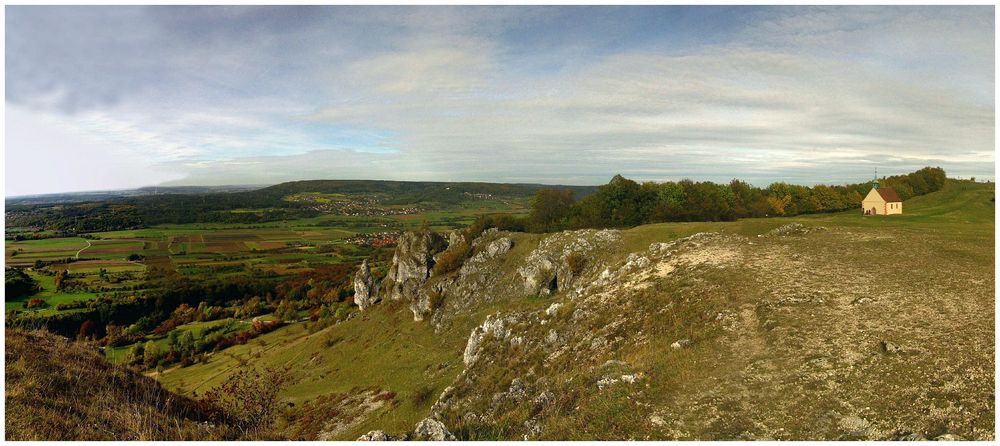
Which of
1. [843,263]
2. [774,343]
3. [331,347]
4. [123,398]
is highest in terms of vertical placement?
[843,263]

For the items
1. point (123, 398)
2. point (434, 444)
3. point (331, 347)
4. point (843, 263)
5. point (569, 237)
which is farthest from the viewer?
point (331, 347)

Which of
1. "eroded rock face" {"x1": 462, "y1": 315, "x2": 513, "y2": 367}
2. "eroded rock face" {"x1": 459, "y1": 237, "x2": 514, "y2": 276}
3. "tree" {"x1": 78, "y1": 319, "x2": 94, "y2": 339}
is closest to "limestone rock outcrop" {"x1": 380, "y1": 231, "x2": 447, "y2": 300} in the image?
"eroded rock face" {"x1": 459, "y1": 237, "x2": 514, "y2": 276}

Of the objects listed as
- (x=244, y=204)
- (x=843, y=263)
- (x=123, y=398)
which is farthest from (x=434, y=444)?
(x=244, y=204)

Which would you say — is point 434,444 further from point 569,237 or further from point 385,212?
point 385,212

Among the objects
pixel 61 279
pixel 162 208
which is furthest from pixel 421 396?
pixel 162 208

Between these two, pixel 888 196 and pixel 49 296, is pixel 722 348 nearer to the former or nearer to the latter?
pixel 888 196

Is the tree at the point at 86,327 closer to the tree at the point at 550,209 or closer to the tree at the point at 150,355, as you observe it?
the tree at the point at 150,355

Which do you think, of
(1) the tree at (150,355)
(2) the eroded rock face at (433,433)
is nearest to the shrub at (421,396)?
(2) the eroded rock face at (433,433)
